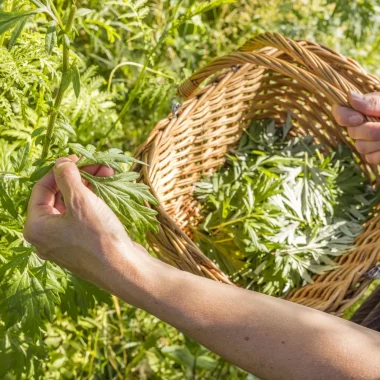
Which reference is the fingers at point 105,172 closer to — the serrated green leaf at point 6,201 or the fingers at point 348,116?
the serrated green leaf at point 6,201

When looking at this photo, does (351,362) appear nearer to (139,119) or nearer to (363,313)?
(363,313)

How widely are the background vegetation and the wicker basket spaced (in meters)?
0.15

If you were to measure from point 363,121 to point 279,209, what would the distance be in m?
0.34

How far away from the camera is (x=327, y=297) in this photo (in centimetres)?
170

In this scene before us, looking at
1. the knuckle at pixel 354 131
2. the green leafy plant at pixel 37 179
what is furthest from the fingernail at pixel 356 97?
the green leafy plant at pixel 37 179

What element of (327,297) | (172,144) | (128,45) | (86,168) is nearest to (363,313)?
(327,297)

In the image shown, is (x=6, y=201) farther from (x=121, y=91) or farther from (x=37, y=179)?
(x=121, y=91)

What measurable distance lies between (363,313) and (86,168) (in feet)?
3.26

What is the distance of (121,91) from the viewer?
2.33 m

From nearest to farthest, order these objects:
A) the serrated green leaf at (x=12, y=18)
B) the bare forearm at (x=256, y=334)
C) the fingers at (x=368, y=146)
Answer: the serrated green leaf at (x=12, y=18) < the bare forearm at (x=256, y=334) < the fingers at (x=368, y=146)

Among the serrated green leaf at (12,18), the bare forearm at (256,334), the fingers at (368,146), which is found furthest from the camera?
the fingers at (368,146)

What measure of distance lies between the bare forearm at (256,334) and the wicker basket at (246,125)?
0.35 metres

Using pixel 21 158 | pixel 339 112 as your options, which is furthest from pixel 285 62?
pixel 21 158

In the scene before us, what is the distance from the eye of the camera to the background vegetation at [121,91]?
59.4 inches
